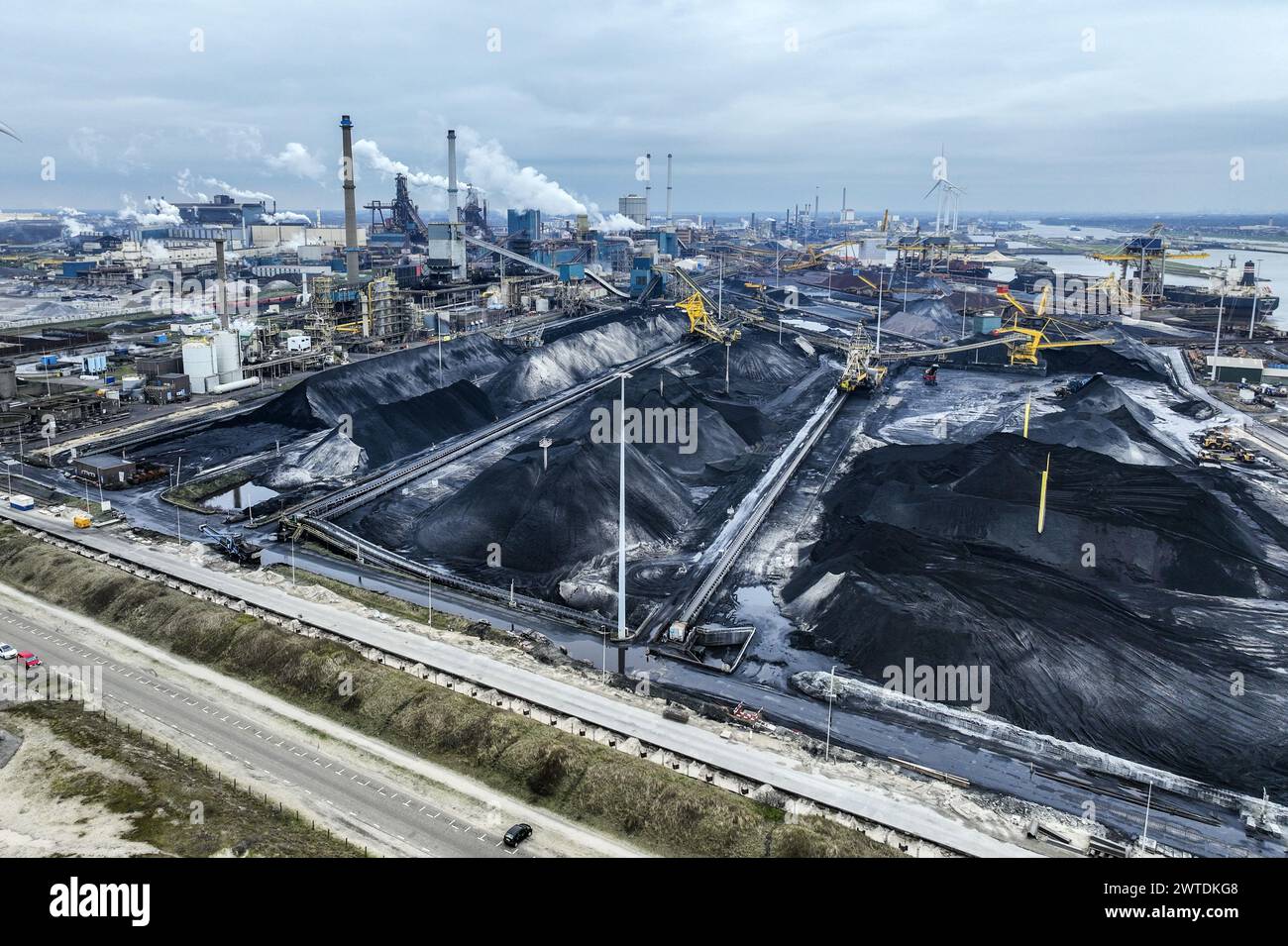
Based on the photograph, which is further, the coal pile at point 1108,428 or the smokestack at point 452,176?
the smokestack at point 452,176

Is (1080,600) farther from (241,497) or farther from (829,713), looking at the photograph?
(241,497)

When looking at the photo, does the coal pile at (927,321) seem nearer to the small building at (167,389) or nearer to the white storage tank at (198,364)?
the white storage tank at (198,364)

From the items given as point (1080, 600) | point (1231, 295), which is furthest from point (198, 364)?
point (1231, 295)

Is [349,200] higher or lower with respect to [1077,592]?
higher

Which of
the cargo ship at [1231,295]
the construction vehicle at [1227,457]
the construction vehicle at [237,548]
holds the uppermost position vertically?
the cargo ship at [1231,295]

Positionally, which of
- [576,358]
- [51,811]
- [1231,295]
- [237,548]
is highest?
[1231,295]

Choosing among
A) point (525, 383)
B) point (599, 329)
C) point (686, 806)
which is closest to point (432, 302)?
point (599, 329)

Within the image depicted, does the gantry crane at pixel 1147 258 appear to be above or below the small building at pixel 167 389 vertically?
above

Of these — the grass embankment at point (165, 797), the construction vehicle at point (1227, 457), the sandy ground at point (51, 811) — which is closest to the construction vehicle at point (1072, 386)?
the construction vehicle at point (1227, 457)
